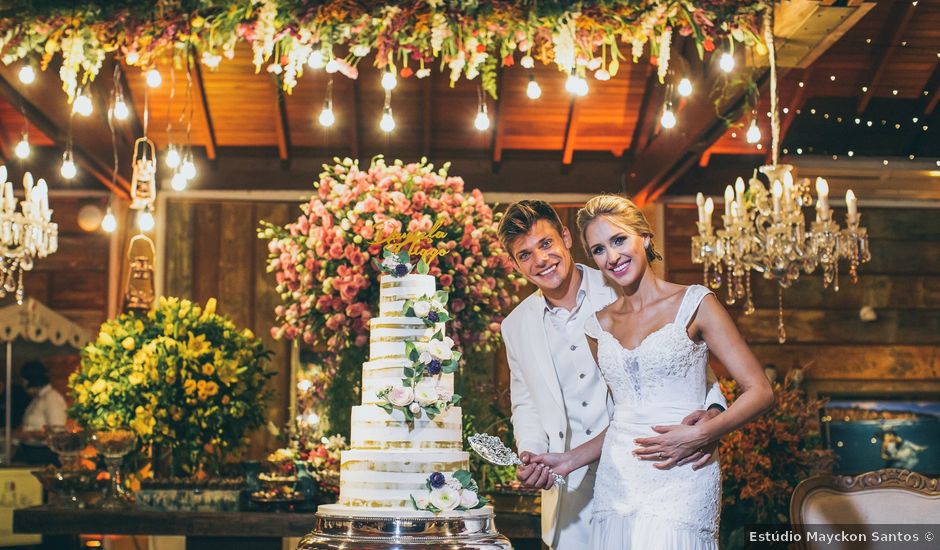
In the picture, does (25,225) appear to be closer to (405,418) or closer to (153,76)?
(153,76)

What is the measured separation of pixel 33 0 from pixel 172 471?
2303mm

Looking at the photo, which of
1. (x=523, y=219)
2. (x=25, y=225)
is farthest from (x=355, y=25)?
(x=25, y=225)

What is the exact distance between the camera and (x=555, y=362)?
373 cm

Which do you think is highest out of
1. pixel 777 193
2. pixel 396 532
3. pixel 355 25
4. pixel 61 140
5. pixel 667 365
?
pixel 61 140

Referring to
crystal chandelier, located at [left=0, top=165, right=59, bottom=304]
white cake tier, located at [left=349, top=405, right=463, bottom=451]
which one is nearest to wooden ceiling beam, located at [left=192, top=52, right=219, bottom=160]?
crystal chandelier, located at [left=0, top=165, right=59, bottom=304]

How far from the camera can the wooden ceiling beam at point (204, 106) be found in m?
9.55

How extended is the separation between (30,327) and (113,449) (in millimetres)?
4576

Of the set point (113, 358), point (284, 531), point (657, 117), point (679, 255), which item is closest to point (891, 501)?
point (284, 531)

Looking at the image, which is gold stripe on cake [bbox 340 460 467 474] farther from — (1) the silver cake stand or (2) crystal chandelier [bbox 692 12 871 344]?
(2) crystal chandelier [bbox 692 12 871 344]

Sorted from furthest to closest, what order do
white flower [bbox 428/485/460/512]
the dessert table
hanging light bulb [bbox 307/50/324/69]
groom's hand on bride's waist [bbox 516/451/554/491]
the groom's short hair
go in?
hanging light bulb [bbox 307/50/324/69] → the dessert table → the groom's short hair → groom's hand on bride's waist [bbox 516/451/554/491] → white flower [bbox 428/485/460/512]

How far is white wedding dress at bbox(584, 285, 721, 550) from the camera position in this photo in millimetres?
2912

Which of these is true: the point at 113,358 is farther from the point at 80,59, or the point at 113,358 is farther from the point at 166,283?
the point at 166,283

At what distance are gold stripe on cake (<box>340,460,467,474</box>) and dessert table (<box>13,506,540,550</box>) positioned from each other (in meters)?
0.96

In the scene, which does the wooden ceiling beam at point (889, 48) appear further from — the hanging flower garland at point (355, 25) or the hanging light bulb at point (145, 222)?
the hanging light bulb at point (145, 222)
